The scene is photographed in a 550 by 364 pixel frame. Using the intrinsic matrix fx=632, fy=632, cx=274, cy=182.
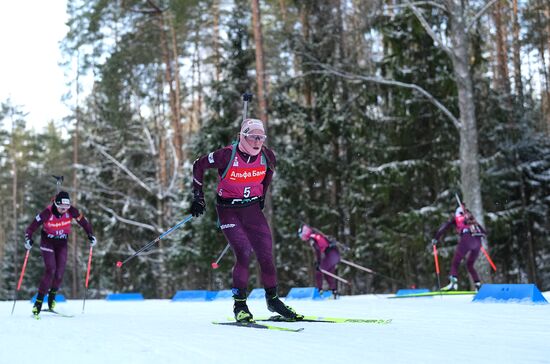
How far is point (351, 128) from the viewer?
66.4 feet

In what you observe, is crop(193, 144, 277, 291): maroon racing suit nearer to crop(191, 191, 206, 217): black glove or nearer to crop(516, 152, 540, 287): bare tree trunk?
crop(191, 191, 206, 217): black glove

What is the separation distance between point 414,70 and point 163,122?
17267 millimetres

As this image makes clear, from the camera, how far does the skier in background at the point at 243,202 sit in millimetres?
5883

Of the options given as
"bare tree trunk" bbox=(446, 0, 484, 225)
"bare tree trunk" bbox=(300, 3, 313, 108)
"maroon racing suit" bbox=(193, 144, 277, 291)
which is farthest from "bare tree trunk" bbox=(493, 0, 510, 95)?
"maroon racing suit" bbox=(193, 144, 277, 291)

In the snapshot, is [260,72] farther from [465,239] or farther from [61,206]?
[61,206]

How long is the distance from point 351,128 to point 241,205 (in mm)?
14577

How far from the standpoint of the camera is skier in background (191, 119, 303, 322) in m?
5.88

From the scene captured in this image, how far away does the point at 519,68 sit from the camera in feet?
81.6

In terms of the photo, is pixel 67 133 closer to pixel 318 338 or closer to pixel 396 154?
pixel 396 154

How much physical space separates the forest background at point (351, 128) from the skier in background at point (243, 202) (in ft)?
31.4

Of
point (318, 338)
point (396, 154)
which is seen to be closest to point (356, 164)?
point (396, 154)

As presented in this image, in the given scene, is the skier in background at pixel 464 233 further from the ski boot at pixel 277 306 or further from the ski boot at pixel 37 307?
the ski boot at pixel 37 307

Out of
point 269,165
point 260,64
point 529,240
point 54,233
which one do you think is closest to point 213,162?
point 269,165

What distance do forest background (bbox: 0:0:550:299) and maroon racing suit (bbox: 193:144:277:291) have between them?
9623 millimetres
